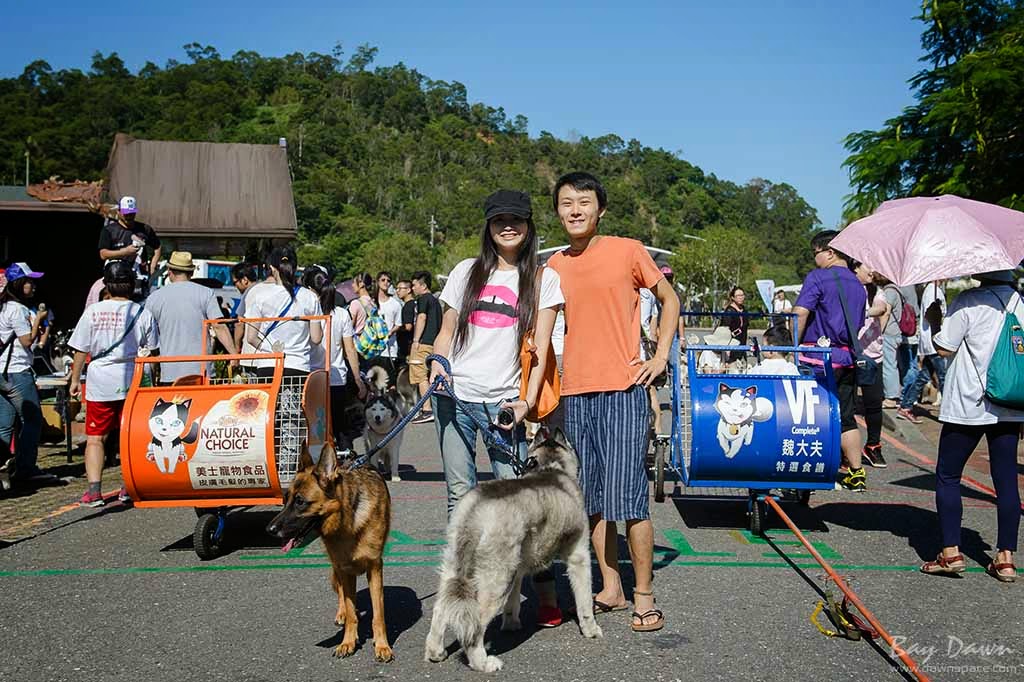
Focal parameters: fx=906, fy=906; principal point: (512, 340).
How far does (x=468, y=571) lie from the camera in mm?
4195

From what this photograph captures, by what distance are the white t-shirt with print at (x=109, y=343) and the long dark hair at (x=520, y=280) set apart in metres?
4.15

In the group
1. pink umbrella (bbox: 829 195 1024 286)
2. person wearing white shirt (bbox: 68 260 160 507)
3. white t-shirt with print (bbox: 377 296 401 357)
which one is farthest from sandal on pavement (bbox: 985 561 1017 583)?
white t-shirt with print (bbox: 377 296 401 357)

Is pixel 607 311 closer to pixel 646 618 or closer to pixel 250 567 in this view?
pixel 646 618

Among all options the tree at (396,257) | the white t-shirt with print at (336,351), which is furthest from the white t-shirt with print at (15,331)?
the tree at (396,257)

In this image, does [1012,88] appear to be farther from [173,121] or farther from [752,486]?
[173,121]

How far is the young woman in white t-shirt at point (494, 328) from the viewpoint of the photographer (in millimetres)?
4891

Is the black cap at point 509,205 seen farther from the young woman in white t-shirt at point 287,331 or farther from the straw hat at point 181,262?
the straw hat at point 181,262

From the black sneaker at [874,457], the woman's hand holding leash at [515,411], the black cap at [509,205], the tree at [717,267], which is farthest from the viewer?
the tree at [717,267]

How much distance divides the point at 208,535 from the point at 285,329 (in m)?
2.05

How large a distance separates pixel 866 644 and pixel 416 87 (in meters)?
198

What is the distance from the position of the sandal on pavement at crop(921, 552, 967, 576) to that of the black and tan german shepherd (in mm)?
3690

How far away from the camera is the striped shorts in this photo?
5008mm

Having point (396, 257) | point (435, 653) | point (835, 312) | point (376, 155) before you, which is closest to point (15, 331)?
point (435, 653)

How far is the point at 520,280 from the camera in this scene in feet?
16.1
